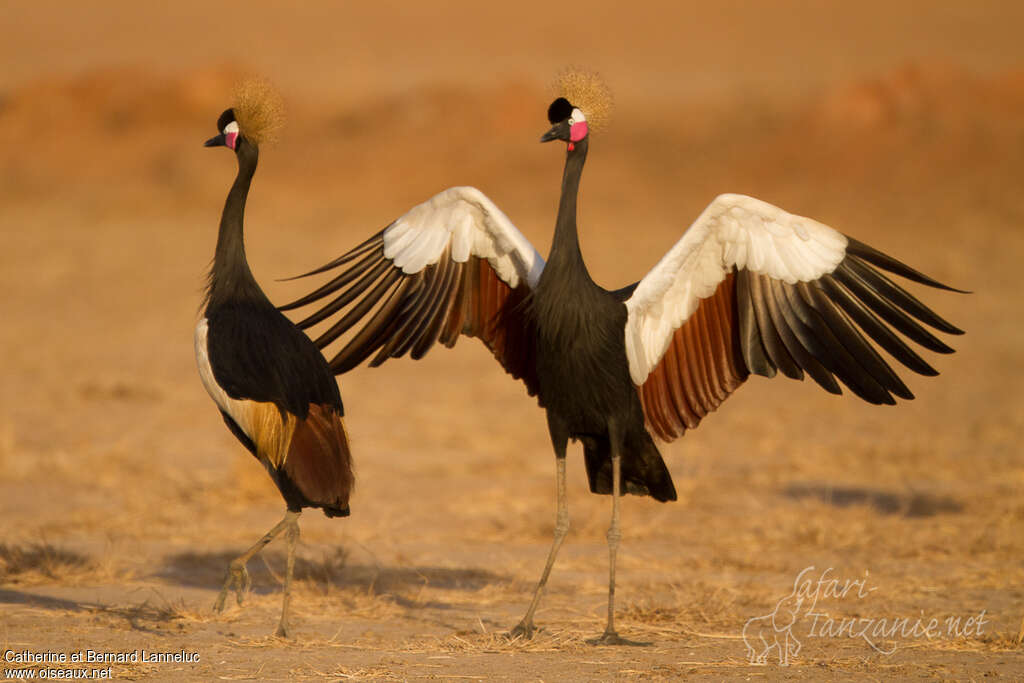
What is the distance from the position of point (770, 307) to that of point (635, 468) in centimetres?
103

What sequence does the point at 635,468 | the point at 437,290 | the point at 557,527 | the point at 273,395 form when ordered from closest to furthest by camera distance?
the point at 273,395 < the point at 557,527 < the point at 635,468 < the point at 437,290

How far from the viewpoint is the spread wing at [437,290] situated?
6.78 m

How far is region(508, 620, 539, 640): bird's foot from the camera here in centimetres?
612

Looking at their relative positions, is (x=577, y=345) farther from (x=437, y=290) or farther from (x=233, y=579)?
(x=233, y=579)

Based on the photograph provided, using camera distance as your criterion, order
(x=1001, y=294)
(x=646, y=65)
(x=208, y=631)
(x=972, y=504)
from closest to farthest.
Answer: (x=208, y=631)
(x=972, y=504)
(x=1001, y=294)
(x=646, y=65)

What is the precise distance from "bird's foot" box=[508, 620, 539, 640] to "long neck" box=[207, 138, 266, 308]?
6.10 ft

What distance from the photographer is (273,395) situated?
19.7 feet

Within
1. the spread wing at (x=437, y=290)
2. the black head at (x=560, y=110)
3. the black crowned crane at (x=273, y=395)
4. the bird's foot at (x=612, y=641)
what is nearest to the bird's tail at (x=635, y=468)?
the spread wing at (x=437, y=290)

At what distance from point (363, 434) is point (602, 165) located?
14.0 metres

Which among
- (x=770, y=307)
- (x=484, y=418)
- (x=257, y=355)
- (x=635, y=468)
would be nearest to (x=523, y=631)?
(x=635, y=468)

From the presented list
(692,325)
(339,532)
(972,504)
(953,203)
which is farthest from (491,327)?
(953,203)

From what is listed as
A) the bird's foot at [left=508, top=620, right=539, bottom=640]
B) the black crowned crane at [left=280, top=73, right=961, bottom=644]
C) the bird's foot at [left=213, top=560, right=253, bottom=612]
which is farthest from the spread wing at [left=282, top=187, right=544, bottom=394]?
the bird's foot at [left=508, top=620, right=539, bottom=640]

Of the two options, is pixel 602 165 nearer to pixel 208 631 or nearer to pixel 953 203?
pixel 953 203

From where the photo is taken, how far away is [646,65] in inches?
1489
